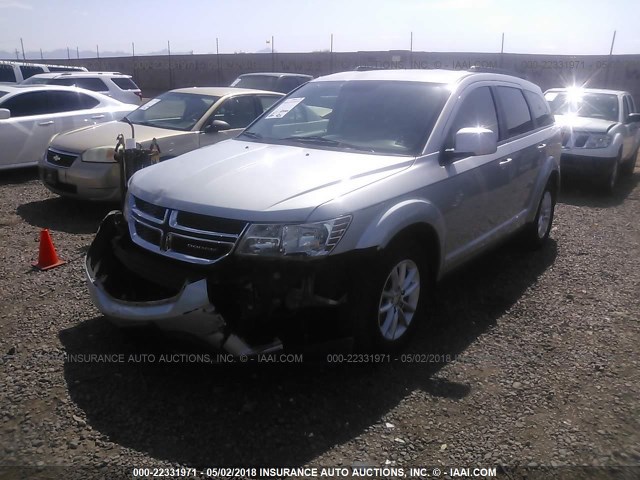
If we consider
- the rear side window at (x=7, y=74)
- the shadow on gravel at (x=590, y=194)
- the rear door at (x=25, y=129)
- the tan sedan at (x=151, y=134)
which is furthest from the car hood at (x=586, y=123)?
the rear side window at (x=7, y=74)

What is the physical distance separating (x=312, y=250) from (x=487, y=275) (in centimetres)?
288

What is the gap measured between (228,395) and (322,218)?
3.80ft

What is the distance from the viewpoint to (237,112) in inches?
327

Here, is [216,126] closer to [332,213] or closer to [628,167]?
[332,213]

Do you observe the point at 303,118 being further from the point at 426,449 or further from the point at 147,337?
the point at 426,449

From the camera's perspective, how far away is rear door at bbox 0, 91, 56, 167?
890cm

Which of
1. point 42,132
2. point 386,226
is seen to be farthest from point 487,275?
point 42,132

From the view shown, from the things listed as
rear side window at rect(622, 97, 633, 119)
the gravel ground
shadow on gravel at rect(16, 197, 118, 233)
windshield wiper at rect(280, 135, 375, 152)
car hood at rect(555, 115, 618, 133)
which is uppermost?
rear side window at rect(622, 97, 633, 119)

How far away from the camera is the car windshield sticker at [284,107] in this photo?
16.5 feet

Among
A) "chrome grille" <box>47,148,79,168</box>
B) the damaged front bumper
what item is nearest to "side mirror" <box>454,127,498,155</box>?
the damaged front bumper

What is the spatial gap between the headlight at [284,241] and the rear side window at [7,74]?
16075 millimetres

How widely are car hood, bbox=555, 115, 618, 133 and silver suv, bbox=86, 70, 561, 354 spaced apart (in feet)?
17.3

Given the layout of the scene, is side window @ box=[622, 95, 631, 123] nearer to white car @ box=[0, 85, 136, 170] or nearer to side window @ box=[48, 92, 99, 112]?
white car @ box=[0, 85, 136, 170]

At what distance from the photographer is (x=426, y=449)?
3002 mm
